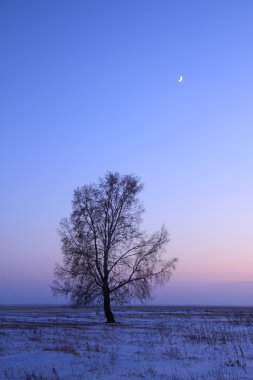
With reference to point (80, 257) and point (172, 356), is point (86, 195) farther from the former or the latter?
point (172, 356)

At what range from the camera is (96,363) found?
13.2m

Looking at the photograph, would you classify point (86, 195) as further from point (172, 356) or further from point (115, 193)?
point (172, 356)

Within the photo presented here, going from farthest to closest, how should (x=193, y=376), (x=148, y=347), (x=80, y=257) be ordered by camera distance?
1. (x=80, y=257)
2. (x=148, y=347)
3. (x=193, y=376)

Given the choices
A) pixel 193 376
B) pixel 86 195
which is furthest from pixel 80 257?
pixel 193 376

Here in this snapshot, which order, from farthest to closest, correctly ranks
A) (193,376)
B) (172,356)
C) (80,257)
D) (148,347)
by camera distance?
1. (80,257)
2. (148,347)
3. (172,356)
4. (193,376)

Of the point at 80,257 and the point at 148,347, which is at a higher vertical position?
the point at 80,257

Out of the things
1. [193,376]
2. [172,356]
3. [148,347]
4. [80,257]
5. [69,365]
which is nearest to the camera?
[193,376]

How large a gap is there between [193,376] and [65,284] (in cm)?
2567

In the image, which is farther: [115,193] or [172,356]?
[115,193]

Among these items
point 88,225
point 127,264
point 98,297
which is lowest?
point 98,297

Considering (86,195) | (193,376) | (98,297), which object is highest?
(86,195)

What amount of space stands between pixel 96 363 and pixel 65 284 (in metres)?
23.1

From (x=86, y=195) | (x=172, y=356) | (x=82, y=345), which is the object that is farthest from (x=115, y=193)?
(x=172, y=356)

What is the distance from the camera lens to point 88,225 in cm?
3566
